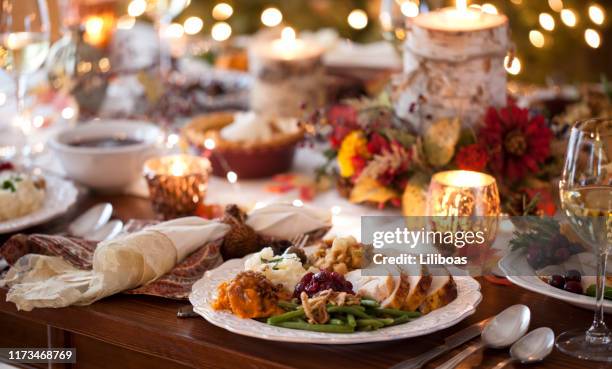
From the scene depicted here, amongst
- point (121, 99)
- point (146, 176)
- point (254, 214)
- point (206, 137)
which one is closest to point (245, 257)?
point (254, 214)

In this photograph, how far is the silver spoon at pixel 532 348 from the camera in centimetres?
107

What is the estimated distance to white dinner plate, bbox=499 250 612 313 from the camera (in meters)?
1.17

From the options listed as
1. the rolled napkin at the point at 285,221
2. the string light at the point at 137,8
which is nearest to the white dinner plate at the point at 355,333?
the rolled napkin at the point at 285,221

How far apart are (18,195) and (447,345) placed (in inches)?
30.5

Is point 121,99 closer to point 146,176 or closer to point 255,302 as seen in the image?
point 146,176

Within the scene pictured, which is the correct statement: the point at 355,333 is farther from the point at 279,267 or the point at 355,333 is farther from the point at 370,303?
the point at 279,267

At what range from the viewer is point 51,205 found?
5.19ft

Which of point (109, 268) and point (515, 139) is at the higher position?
point (515, 139)

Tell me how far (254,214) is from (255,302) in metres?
0.32

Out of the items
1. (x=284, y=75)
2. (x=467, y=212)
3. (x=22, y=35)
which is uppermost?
(x=22, y=35)

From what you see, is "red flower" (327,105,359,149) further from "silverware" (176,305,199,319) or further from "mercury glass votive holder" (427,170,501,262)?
"silverware" (176,305,199,319)

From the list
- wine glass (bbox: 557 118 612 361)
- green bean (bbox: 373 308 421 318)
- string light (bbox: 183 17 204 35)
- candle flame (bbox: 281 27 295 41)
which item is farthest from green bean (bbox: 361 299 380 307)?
string light (bbox: 183 17 204 35)

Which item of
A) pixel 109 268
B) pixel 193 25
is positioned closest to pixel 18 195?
pixel 109 268

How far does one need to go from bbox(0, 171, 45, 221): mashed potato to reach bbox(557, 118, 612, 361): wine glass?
0.87 metres
